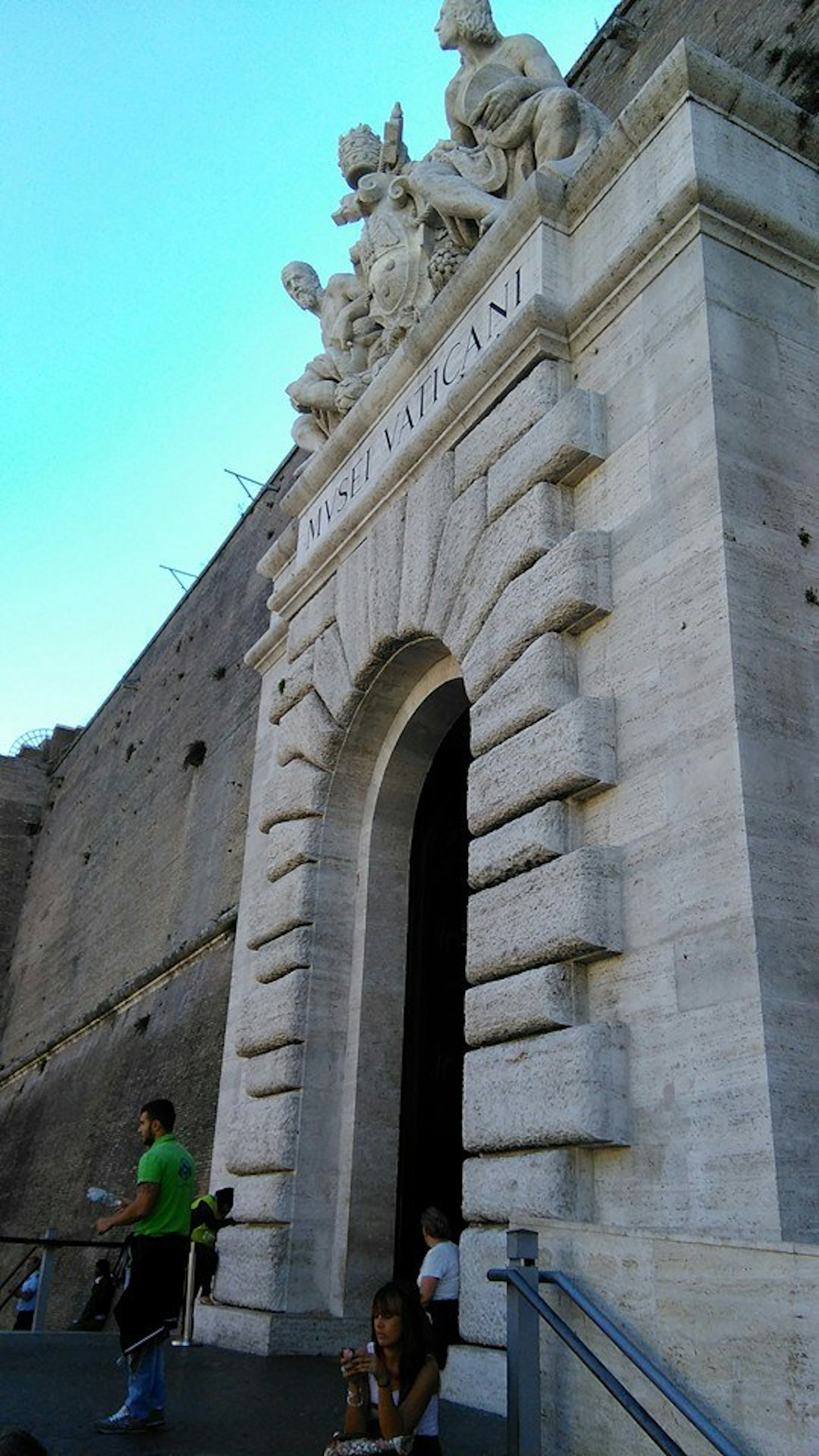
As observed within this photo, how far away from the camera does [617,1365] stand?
10.2 ft

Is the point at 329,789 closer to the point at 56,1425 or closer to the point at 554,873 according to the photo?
the point at 554,873

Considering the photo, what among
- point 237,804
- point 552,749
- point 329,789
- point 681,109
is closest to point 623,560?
point 552,749

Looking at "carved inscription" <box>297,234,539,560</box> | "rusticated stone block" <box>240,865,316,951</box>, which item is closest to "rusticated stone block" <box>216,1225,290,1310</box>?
"rusticated stone block" <box>240,865,316,951</box>

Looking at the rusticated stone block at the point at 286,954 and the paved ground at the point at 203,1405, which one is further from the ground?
the rusticated stone block at the point at 286,954

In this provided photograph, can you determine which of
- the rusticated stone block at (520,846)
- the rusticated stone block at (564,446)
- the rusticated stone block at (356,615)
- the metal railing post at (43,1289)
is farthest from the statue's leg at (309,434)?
the metal railing post at (43,1289)

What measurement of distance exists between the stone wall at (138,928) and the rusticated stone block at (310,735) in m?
4.06

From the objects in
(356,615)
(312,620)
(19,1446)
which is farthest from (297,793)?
(19,1446)

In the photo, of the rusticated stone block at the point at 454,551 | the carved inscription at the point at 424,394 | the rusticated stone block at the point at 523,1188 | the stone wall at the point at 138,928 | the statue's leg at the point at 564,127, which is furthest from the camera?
the stone wall at the point at 138,928

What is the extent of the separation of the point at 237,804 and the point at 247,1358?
7404mm

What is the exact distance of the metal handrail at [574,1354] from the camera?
2480 millimetres

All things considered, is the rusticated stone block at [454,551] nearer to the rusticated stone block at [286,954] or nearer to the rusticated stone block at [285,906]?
the rusticated stone block at [285,906]

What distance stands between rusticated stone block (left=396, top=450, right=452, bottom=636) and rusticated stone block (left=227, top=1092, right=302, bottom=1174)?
2263 millimetres

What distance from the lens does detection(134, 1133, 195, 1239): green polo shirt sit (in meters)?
3.96

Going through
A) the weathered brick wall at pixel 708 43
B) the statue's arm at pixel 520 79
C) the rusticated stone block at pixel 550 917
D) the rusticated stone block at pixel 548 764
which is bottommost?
the rusticated stone block at pixel 550 917
